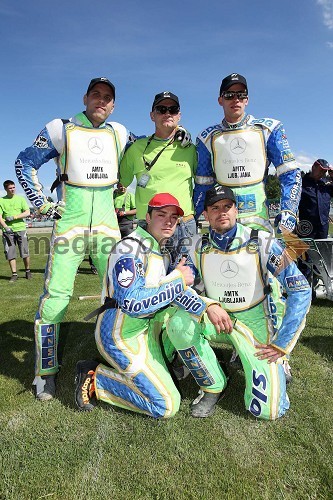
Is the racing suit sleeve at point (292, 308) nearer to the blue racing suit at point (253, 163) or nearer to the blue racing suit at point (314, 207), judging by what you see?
the blue racing suit at point (253, 163)

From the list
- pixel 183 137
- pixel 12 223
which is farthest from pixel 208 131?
pixel 12 223

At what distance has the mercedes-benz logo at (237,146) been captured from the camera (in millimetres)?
3652

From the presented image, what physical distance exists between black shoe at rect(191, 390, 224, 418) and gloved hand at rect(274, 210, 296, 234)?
1520 mm

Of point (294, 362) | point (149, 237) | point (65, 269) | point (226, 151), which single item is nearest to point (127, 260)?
point (149, 237)

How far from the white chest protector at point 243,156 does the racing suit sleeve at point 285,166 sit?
0.33ft

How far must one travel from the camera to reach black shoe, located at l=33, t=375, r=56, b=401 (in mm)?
3389

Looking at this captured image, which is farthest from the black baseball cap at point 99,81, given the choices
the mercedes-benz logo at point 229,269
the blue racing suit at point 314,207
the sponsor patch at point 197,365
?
the blue racing suit at point 314,207

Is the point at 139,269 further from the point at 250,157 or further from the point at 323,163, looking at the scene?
the point at 323,163

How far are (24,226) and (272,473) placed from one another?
9140mm

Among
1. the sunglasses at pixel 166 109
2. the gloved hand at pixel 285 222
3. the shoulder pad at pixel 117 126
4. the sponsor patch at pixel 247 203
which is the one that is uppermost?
the sunglasses at pixel 166 109

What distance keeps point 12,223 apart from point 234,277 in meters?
8.01

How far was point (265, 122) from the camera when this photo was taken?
370 cm

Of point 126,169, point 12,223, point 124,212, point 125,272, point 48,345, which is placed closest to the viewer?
point 125,272

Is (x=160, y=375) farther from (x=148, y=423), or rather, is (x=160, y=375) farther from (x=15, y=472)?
(x=15, y=472)
